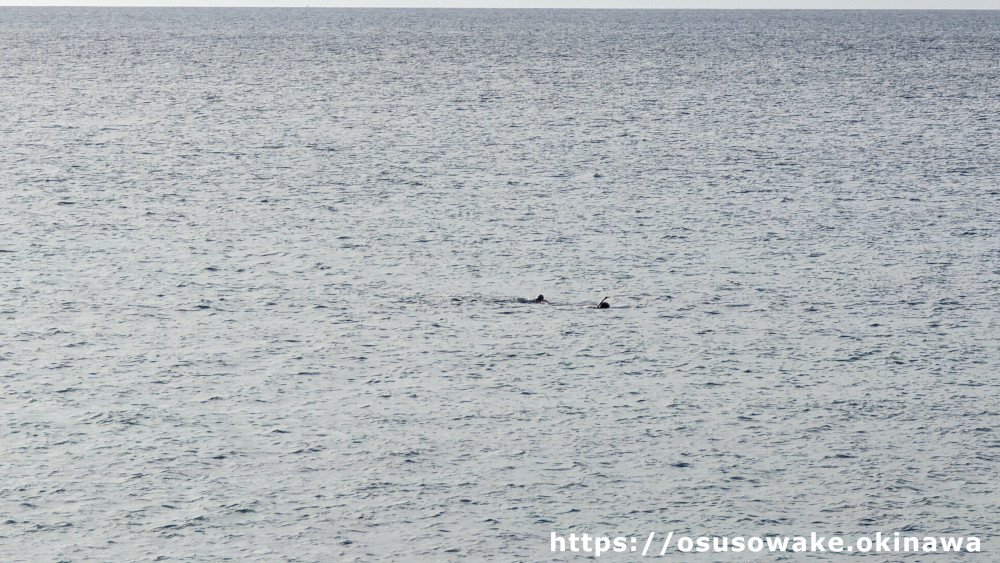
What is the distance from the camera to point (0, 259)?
2219cm

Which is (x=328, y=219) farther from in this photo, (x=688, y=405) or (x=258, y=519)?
(x=258, y=519)

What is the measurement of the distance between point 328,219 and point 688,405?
1281 cm

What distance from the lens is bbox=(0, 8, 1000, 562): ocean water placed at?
12.2 m

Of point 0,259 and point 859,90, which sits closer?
point 0,259

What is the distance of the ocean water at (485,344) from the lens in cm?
1217

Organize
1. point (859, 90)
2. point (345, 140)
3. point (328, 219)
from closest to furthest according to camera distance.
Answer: point (328, 219)
point (345, 140)
point (859, 90)

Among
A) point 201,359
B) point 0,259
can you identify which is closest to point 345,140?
point 0,259

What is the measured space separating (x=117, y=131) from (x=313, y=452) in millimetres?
31282

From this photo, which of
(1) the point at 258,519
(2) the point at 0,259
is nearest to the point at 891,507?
(1) the point at 258,519

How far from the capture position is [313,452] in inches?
533

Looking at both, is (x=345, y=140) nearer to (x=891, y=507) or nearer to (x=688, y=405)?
(x=688, y=405)

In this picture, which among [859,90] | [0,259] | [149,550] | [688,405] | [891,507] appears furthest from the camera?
[859,90]

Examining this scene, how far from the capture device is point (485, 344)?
1759cm

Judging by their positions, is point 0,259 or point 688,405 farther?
point 0,259
